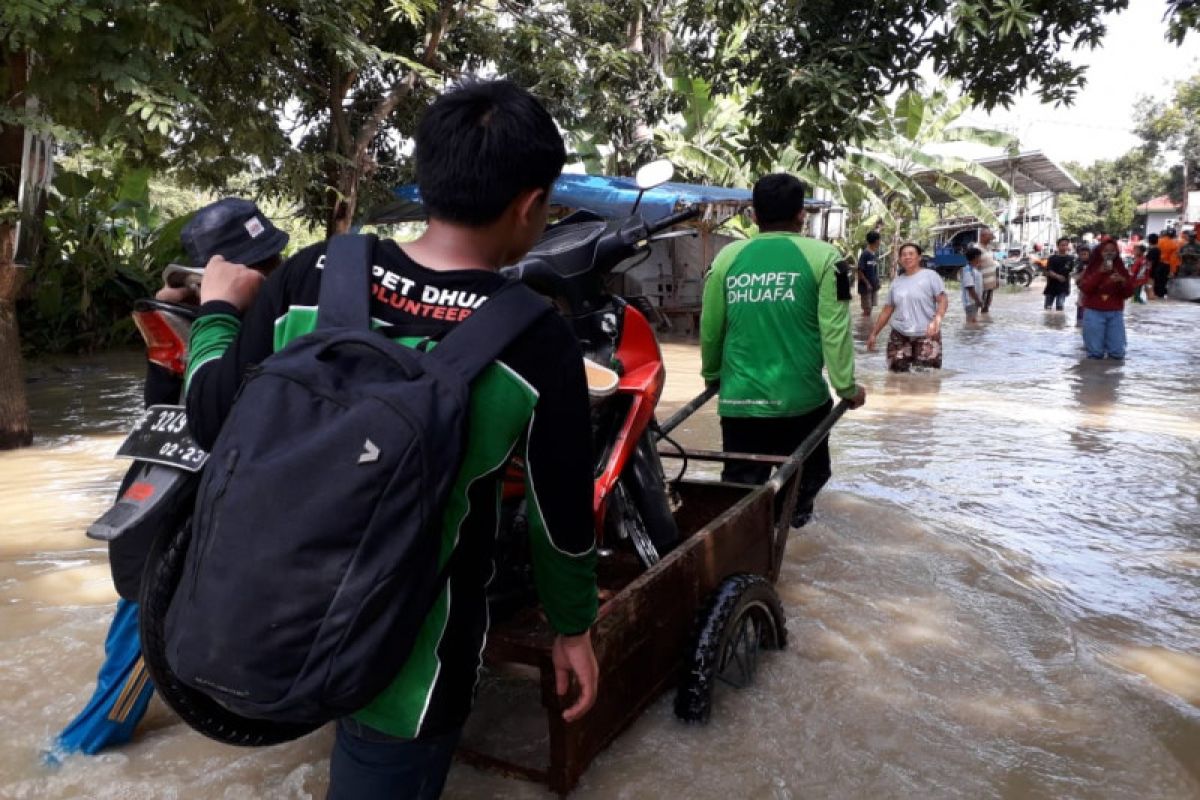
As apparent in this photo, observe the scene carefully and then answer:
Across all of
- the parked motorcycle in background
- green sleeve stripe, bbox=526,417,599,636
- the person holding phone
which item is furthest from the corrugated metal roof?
green sleeve stripe, bbox=526,417,599,636

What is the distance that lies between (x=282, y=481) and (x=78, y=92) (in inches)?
199

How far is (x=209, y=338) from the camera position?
5.18 feet

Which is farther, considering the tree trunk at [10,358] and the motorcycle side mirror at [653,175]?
the tree trunk at [10,358]

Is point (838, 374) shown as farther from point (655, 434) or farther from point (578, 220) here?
point (578, 220)

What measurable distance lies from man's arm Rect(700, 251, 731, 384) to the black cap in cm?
209

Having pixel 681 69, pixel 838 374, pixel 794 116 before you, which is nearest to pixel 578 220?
pixel 838 374

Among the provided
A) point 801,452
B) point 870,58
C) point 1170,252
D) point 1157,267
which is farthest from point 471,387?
point 1170,252

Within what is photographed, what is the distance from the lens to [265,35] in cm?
719

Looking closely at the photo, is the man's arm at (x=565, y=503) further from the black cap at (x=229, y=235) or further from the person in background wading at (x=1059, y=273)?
the person in background wading at (x=1059, y=273)

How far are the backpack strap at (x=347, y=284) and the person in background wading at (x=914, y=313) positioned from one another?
8953mm

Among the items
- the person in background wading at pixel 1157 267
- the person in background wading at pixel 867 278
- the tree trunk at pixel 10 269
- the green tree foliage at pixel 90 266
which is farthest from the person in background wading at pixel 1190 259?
the tree trunk at pixel 10 269

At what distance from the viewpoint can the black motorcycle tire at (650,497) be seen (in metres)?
2.96

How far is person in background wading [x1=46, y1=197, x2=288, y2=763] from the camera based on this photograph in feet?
7.00

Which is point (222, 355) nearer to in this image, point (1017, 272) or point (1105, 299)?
point (1105, 299)
